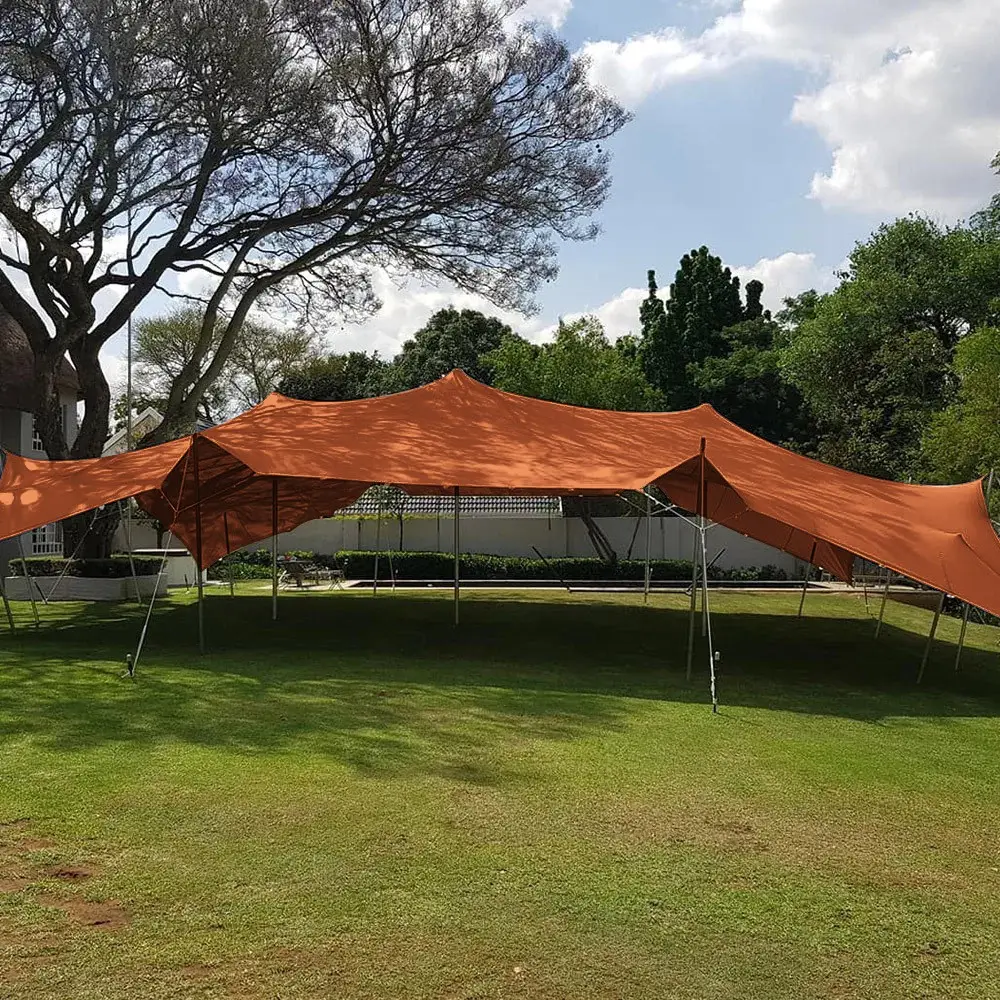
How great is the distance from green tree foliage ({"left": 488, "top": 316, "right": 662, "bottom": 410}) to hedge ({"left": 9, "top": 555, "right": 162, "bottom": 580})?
1211 centimetres

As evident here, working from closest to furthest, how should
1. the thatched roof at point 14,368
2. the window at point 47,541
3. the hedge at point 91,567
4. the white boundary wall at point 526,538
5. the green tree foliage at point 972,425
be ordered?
the green tree foliage at point 972,425 → the hedge at point 91,567 → the thatched roof at point 14,368 → the window at point 47,541 → the white boundary wall at point 526,538

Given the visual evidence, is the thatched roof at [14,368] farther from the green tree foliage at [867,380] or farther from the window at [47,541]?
the green tree foliage at [867,380]

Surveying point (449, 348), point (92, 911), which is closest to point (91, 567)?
point (92, 911)

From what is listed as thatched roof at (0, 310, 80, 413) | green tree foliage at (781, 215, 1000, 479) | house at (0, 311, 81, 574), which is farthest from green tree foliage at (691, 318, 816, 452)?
thatched roof at (0, 310, 80, 413)

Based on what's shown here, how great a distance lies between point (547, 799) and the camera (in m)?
5.09

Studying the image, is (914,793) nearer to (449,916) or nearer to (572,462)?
(449,916)

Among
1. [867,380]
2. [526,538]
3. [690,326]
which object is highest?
[690,326]

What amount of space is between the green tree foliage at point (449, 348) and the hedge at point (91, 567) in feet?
69.4

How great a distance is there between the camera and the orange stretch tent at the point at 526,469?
8844 mm

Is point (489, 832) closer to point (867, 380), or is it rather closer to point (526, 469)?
point (526, 469)

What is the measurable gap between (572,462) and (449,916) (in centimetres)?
676

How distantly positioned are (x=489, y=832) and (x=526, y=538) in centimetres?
2042

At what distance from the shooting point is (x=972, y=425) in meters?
16.2

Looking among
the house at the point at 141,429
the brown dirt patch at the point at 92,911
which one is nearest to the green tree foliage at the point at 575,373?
the house at the point at 141,429
